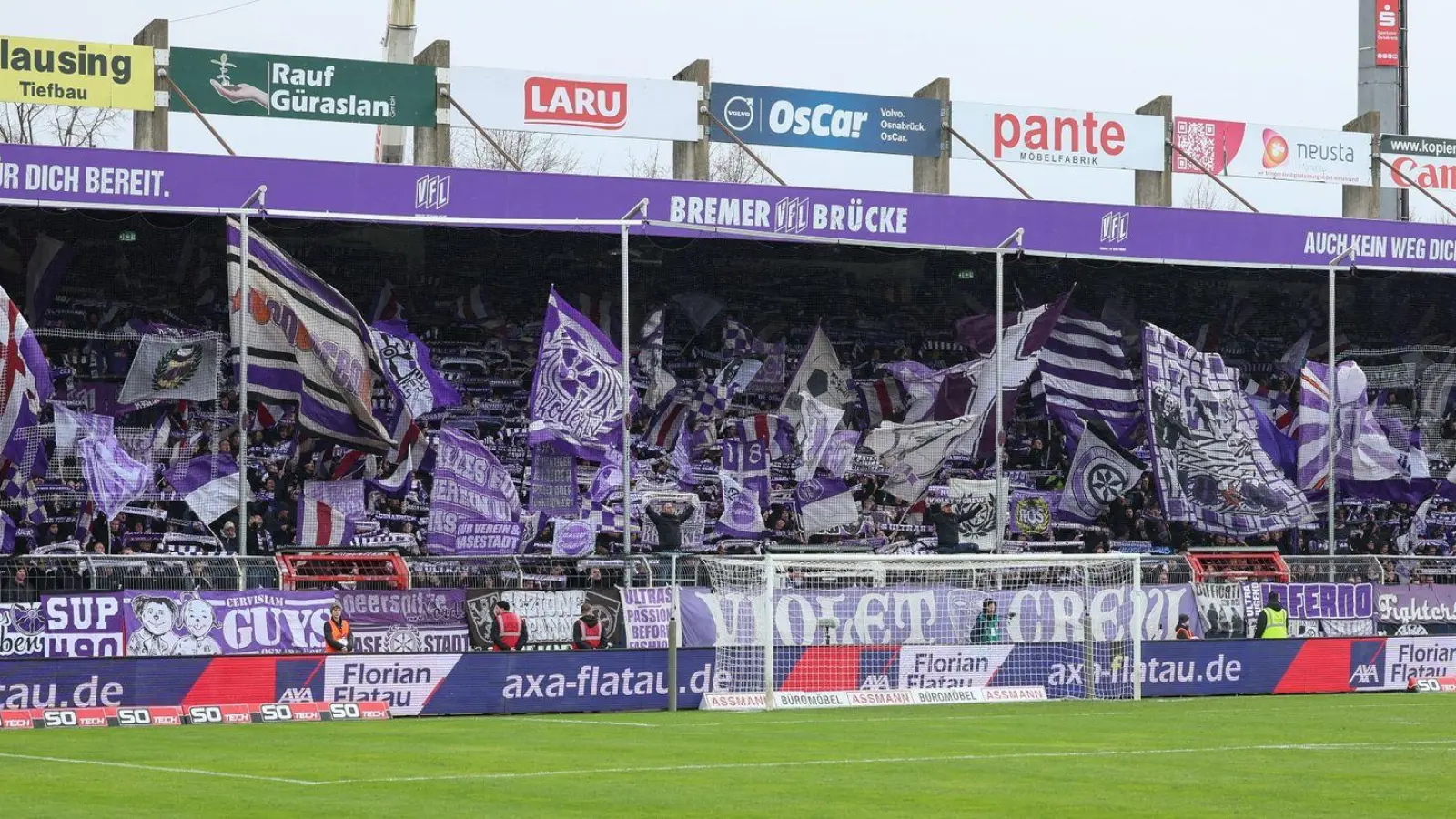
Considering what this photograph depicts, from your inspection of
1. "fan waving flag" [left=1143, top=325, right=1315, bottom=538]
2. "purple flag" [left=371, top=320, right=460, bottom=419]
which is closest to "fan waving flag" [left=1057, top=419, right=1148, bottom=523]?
"fan waving flag" [left=1143, top=325, right=1315, bottom=538]

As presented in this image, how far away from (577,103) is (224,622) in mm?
→ 11088

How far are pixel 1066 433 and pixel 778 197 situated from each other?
627cm

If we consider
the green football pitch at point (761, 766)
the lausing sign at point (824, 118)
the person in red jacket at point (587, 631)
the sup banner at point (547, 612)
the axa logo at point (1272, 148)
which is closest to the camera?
the green football pitch at point (761, 766)

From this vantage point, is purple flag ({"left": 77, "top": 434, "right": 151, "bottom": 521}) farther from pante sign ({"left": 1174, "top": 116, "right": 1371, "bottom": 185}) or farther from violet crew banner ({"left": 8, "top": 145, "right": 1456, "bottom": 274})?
pante sign ({"left": 1174, "top": 116, "right": 1371, "bottom": 185})

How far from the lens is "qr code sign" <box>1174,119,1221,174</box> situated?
35531 millimetres

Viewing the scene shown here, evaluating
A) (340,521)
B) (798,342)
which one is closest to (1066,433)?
(798,342)

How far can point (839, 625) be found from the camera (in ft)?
82.1

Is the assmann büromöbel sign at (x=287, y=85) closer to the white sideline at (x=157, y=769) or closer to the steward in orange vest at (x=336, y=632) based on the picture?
the steward in orange vest at (x=336, y=632)

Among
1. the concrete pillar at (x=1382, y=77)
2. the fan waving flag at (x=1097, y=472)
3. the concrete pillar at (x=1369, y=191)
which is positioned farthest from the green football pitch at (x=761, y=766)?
the concrete pillar at (x=1382, y=77)

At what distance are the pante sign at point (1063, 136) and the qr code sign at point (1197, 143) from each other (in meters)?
0.49

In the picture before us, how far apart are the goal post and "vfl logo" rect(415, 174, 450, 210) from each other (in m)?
6.75

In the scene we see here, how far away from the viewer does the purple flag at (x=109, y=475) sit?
2642cm

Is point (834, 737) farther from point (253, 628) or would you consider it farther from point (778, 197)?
point (778, 197)

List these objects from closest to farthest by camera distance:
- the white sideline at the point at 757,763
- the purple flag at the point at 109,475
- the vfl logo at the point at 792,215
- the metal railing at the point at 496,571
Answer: the white sideline at the point at 757,763
the metal railing at the point at 496,571
the purple flag at the point at 109,475
the vfl logo at the point at 792,215
